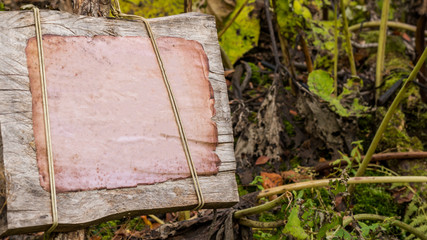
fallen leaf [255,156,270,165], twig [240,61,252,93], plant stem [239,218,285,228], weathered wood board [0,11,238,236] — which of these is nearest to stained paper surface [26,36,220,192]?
weathered wood board [0,11,238,236]

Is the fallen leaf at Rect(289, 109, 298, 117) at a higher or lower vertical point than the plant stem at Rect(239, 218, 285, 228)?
lower

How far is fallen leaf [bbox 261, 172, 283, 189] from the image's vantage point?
3.07 meters

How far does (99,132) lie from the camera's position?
67.1 inches

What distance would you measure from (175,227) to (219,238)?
221 millimetres

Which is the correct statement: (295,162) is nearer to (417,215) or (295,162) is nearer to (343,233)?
(417,215)

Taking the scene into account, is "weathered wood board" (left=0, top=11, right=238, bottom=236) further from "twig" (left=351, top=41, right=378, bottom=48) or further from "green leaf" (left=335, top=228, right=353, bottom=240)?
"twig" (left=351, top=41, right=378, bottom=48)

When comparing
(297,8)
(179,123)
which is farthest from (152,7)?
(179,123)

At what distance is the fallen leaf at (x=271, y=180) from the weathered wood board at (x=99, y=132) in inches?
45.7

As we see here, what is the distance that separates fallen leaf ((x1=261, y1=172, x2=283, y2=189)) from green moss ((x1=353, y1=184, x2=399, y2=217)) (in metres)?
0.48

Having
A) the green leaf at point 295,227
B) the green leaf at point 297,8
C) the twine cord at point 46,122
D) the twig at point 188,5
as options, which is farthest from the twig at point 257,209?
the green leaf at point 297,8

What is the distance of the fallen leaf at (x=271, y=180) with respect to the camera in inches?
121

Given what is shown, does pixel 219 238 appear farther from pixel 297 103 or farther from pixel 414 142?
pixel 414 142

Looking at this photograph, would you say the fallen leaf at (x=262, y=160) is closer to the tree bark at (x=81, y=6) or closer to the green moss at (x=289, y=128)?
the green moss at (x=289, y=128)

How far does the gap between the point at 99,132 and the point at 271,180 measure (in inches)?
64.0
